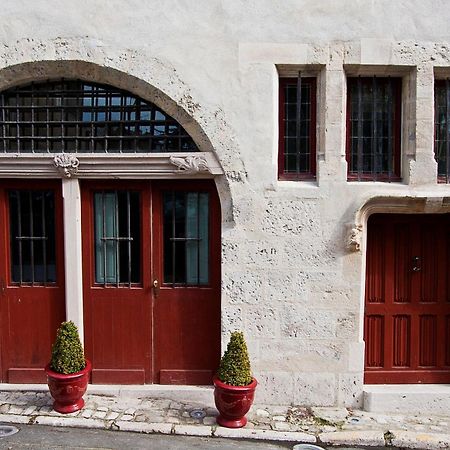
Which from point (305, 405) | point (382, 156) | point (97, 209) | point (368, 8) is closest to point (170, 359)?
point (305, 405)

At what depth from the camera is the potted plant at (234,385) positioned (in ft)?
14.3

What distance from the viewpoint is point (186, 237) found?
511cm

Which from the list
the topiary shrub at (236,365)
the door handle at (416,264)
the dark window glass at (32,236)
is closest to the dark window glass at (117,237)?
the dark window glass at (32,236)

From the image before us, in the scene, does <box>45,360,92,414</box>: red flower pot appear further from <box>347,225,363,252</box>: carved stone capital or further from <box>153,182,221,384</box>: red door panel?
<box>347,225,363,252</box>: carved stone capital

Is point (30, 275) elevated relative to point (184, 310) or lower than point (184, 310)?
elevated

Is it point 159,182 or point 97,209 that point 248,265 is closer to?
point 159,182

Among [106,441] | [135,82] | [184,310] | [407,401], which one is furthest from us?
[184,310]

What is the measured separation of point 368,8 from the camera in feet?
15.3

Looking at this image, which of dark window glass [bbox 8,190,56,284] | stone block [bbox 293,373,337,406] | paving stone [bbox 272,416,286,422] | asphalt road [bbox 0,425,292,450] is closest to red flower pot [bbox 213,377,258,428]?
asphalt road [bbox 0,425,292,450]

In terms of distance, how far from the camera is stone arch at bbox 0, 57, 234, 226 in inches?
185

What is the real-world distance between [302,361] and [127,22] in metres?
3.90

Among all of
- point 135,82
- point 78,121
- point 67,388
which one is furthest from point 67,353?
point 135,82

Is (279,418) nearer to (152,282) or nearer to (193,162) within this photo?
(152,282)

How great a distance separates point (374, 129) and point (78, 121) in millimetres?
3161
